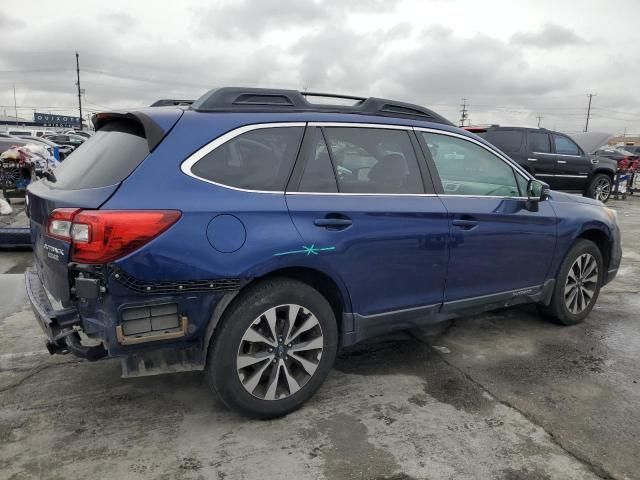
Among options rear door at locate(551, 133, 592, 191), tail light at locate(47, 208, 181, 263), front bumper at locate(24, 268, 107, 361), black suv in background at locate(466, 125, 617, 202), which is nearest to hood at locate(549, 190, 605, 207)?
tail light at locate(47, 208, 181, 263)

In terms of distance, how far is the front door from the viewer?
3.57 m

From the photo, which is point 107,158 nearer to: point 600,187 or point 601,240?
point 601,240

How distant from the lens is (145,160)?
2.59 m

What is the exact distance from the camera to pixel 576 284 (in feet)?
15.0

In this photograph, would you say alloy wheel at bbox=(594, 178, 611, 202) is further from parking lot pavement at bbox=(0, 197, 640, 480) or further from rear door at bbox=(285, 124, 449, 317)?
rear door at bbox=(285, 124, 449, 317)

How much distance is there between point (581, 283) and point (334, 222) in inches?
111

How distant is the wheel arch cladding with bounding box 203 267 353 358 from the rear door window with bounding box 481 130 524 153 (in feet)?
34.7

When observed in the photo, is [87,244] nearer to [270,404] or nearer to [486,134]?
[270,404]

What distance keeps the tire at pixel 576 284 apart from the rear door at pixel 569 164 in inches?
363

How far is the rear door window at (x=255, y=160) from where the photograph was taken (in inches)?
107

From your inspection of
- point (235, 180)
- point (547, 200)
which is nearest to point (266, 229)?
point (235, 180)

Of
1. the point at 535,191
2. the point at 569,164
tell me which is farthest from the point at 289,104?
the point at 569,164

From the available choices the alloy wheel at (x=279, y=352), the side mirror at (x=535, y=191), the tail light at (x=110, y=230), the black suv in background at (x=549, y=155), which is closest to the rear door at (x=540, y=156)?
the black suv in background at (x=549, y=155)

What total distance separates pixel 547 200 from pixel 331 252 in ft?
7.37
